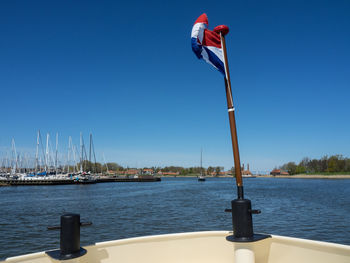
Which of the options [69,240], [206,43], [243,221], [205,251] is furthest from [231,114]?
[69,240]

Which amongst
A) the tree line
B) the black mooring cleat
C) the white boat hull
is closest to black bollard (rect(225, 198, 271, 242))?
the white boat hull

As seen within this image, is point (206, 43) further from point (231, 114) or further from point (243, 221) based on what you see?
point (243, 221)

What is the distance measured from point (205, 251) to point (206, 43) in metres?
3.00

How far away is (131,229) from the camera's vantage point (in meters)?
18.1

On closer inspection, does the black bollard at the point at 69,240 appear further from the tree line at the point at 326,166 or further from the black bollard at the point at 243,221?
the tree line at the point at 326,166

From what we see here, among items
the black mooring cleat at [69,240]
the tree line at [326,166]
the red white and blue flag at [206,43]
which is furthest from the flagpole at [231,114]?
the tree line at [326,166]

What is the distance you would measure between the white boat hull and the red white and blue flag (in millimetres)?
2411

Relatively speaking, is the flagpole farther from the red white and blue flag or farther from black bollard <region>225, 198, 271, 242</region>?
black bollard <region>225, 198, 271, 242</region>

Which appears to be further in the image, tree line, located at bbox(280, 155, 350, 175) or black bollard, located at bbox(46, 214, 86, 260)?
tree line, located at bbox(280, 155, 350, 175)

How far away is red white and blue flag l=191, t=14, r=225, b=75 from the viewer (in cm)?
377

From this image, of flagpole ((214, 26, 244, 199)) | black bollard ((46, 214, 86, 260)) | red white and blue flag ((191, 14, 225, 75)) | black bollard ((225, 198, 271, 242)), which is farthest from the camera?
red white and blue flag ((191, 14, 225, 75))

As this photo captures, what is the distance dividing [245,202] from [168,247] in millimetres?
1468

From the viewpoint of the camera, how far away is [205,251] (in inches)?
161

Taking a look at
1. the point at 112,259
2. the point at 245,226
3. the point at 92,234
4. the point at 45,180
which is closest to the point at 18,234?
the point at 92,234
